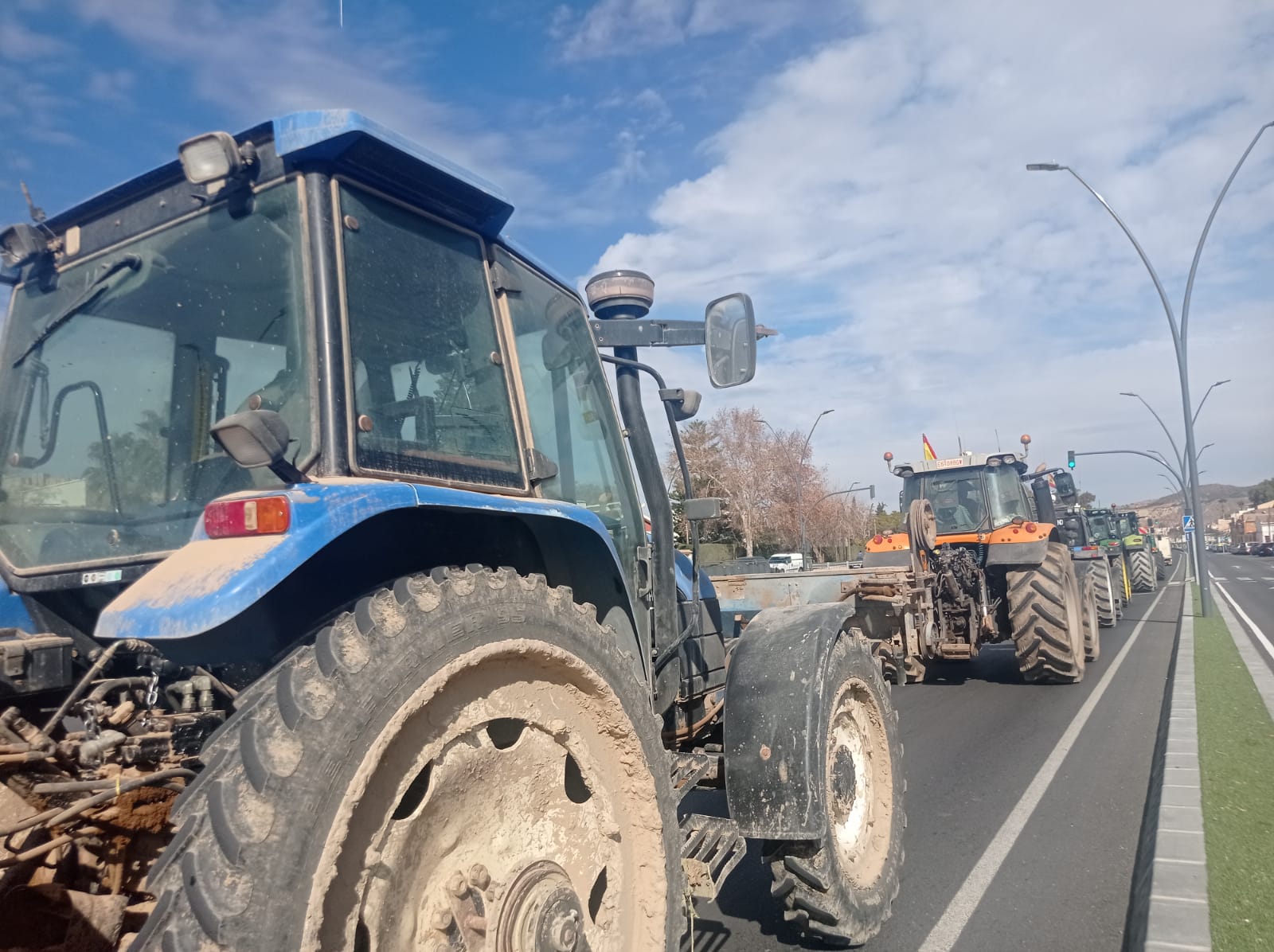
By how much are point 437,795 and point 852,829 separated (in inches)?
91.2

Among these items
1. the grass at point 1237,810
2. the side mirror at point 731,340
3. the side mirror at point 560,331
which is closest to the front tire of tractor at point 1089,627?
the grass at point 1237,810

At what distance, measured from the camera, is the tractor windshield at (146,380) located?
2154 millimetres

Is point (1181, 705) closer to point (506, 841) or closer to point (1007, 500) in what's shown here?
point (1007, 500)

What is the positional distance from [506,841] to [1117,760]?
20.1 feet

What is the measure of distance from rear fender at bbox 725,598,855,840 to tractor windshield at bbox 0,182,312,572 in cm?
196

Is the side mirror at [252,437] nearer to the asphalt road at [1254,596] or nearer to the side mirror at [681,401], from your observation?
the side mirror at [681,401]

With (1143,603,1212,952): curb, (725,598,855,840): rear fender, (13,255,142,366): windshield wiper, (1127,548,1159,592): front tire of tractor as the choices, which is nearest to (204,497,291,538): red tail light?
(13,255,142,366): windshield wiper

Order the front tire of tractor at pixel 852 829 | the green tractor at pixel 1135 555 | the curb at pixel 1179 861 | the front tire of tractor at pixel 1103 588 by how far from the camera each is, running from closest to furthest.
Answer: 1. the front tire of tractor at pixel 852 829
2. the curb at pixel 1179 861
3. the front tire of tractor at pixel 1103 588
4. the green tractor at pixel 1135 555

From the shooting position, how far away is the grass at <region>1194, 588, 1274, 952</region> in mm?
3379

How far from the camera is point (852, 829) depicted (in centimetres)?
361

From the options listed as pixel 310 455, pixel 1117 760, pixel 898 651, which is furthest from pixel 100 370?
pixel 898 651

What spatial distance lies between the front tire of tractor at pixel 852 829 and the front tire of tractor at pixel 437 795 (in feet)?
3.09

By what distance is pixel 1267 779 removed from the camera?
5211 mm

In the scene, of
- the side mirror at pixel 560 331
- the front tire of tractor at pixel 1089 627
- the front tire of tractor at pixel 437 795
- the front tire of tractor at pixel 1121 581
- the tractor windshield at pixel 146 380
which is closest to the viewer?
the front tire of tractor at pixel 437 795
